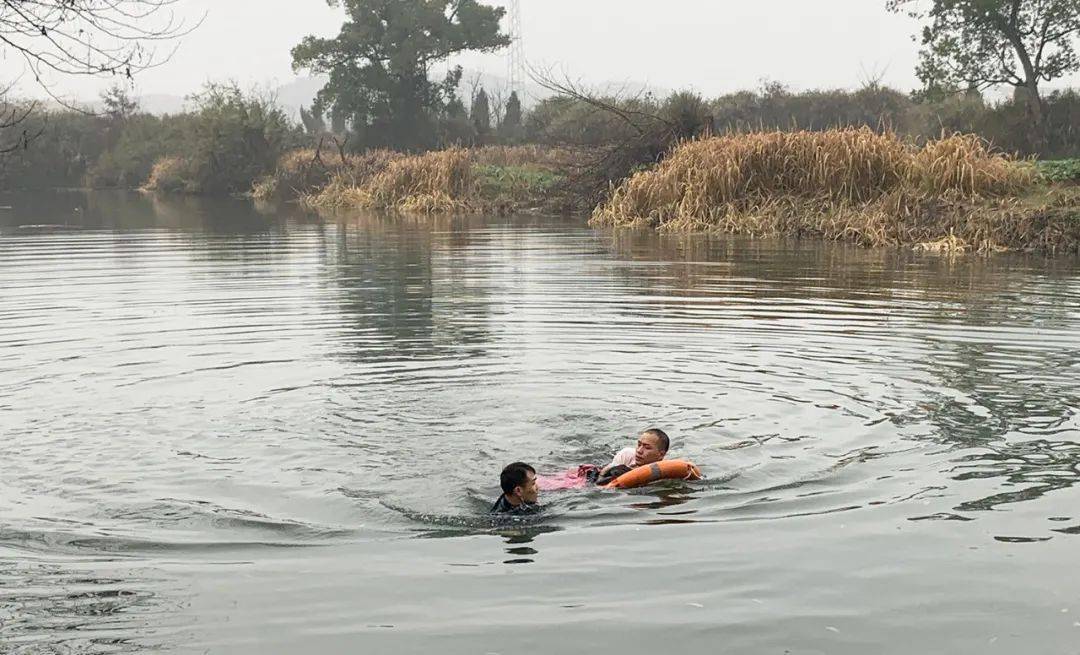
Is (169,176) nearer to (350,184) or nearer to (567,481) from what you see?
(350,184)

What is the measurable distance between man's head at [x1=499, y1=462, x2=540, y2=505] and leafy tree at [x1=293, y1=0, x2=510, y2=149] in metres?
58.6

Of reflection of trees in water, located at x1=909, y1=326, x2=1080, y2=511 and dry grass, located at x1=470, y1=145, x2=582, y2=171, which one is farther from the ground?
dry grass, located at x1=470, y1=145, x2=582, y2=171

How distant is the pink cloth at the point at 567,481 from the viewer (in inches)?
317

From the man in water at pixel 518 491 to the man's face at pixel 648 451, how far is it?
1.05 m

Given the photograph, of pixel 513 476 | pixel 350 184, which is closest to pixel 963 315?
pixel 513 476

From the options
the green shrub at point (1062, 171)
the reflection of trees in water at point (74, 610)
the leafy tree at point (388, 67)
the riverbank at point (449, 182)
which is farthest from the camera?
the leafy tree at point (388, 67)

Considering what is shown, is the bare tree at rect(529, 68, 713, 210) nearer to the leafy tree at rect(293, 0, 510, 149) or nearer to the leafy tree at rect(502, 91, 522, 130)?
the leafy tree at rect(293, 0, 510, 149)

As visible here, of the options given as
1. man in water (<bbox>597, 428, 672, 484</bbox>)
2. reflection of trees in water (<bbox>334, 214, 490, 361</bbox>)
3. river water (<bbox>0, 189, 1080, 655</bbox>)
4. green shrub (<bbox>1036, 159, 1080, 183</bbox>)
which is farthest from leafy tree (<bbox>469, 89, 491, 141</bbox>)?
man in water (<bbox>597, 428, 672, 484</bbox>)

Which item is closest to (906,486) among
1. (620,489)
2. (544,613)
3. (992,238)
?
(620,489)

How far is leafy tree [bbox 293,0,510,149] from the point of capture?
66.4 metres

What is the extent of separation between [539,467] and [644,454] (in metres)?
0.96

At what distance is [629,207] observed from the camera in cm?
3156

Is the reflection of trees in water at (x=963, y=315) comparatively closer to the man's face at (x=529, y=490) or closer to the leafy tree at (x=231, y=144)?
the man's face at (x=529, y=490)

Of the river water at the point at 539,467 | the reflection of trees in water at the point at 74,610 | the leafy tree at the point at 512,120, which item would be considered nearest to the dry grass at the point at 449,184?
the leafy tree at the point at 512,120
